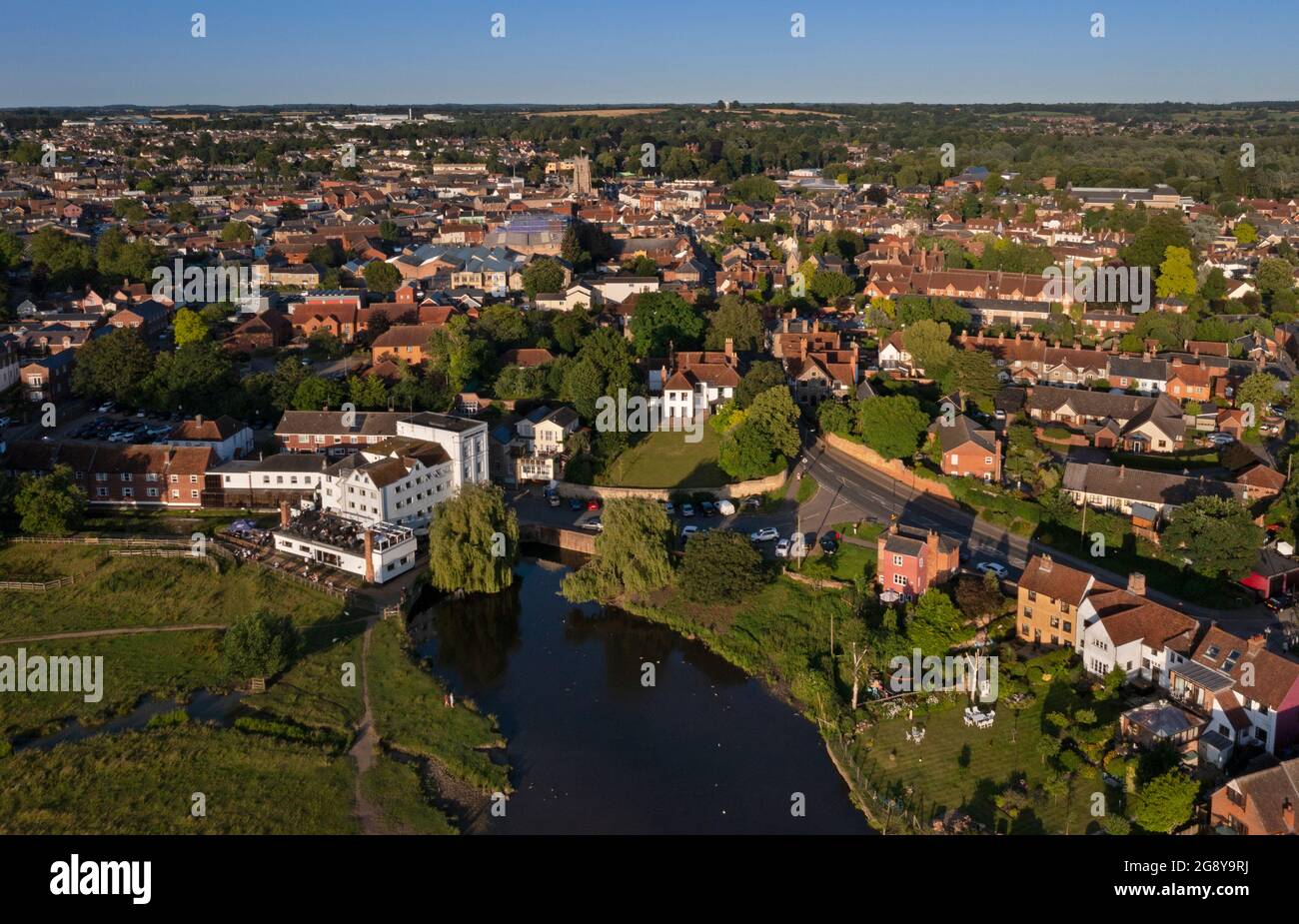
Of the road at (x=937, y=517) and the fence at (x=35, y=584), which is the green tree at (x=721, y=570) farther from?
the fence at (x=35, y=584)

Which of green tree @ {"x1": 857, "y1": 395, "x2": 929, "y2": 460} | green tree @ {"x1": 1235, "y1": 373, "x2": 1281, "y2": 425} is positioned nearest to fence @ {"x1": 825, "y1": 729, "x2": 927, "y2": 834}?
green tree @ {"x1": 857, "y1": 395, "x2": 929, "y2": 460}

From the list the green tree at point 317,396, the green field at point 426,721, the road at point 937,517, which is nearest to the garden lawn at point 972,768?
the road at point 937,517

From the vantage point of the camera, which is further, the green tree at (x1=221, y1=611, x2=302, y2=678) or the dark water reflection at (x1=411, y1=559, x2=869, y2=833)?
the green tree at (x1=221, y1=611, x2=302, y2=678)

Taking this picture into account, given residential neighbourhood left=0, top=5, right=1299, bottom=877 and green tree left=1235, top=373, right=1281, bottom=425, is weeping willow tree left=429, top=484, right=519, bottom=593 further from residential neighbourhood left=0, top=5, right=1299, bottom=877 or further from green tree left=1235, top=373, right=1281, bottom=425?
green tree left=1235, top=373, right=1281, bottom=425

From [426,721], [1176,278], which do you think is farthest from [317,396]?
[1176,278]

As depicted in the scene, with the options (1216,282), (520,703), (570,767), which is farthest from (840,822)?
(1216,282)

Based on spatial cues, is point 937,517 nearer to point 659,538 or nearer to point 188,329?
point 659,538
